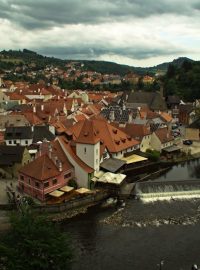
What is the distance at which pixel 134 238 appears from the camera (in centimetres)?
3991

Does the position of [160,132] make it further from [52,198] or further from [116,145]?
[52,198]

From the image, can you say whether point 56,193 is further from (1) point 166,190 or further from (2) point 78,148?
(1) point 166,190

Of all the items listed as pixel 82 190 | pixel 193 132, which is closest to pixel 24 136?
pixel 82 190

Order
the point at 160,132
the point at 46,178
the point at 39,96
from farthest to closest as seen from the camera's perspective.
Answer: the point at 39,96 < the point at 160,132 < the point at 46,178

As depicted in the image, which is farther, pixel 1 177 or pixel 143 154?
pixel 143 154

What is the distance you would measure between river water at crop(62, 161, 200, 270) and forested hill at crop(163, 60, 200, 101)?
86000 mm

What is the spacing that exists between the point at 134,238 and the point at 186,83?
105210mm

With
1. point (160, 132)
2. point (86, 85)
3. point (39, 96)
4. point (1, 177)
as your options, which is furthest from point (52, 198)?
point (86, 85)

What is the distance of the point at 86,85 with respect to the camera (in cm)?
18875

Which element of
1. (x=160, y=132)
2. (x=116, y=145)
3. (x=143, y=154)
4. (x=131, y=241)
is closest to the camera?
(x=131, y=241)

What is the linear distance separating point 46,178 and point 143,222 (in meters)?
12.2

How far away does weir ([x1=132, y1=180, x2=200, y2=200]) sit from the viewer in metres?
50.4

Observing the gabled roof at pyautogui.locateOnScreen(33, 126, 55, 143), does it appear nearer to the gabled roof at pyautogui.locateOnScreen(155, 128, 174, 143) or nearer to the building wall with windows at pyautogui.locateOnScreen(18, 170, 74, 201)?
the building wall with windows at pyautogui.locateOnScreen(18, 170, 74, 201)

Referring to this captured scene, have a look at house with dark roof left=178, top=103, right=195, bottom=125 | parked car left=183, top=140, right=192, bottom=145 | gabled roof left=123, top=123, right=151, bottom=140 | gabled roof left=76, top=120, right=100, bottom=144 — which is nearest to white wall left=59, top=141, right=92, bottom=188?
gabled roof left=76, top=120, right=100, bottom=144
